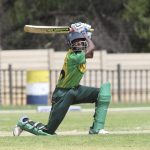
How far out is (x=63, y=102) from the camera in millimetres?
11109

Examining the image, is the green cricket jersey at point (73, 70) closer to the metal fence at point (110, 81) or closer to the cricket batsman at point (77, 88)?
the cricket batsman at point (77, 88)

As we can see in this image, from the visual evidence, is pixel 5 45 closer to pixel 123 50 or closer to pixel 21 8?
pixel 21 8

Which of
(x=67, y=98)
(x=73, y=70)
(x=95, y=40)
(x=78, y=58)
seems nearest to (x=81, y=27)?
(x=78, y=58)

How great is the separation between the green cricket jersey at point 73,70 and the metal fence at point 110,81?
14308mm

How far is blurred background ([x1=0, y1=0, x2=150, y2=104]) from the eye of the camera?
27250mm

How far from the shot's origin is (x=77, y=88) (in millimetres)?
11156

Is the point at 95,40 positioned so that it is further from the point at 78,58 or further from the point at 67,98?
the point at 78,58

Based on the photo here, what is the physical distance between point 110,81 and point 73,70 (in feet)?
52.6

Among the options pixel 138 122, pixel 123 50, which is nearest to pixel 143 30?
pixel 123 50

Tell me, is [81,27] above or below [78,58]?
above

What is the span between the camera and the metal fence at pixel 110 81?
26.2 metres

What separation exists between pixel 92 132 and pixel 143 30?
2351cm

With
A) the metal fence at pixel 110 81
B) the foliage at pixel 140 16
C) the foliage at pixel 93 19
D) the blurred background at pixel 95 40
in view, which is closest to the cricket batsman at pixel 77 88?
the metal fence at pixel 110 81

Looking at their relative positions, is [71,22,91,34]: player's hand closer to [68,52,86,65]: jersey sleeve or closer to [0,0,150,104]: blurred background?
[68,52,86,65]: jersey sleeve
